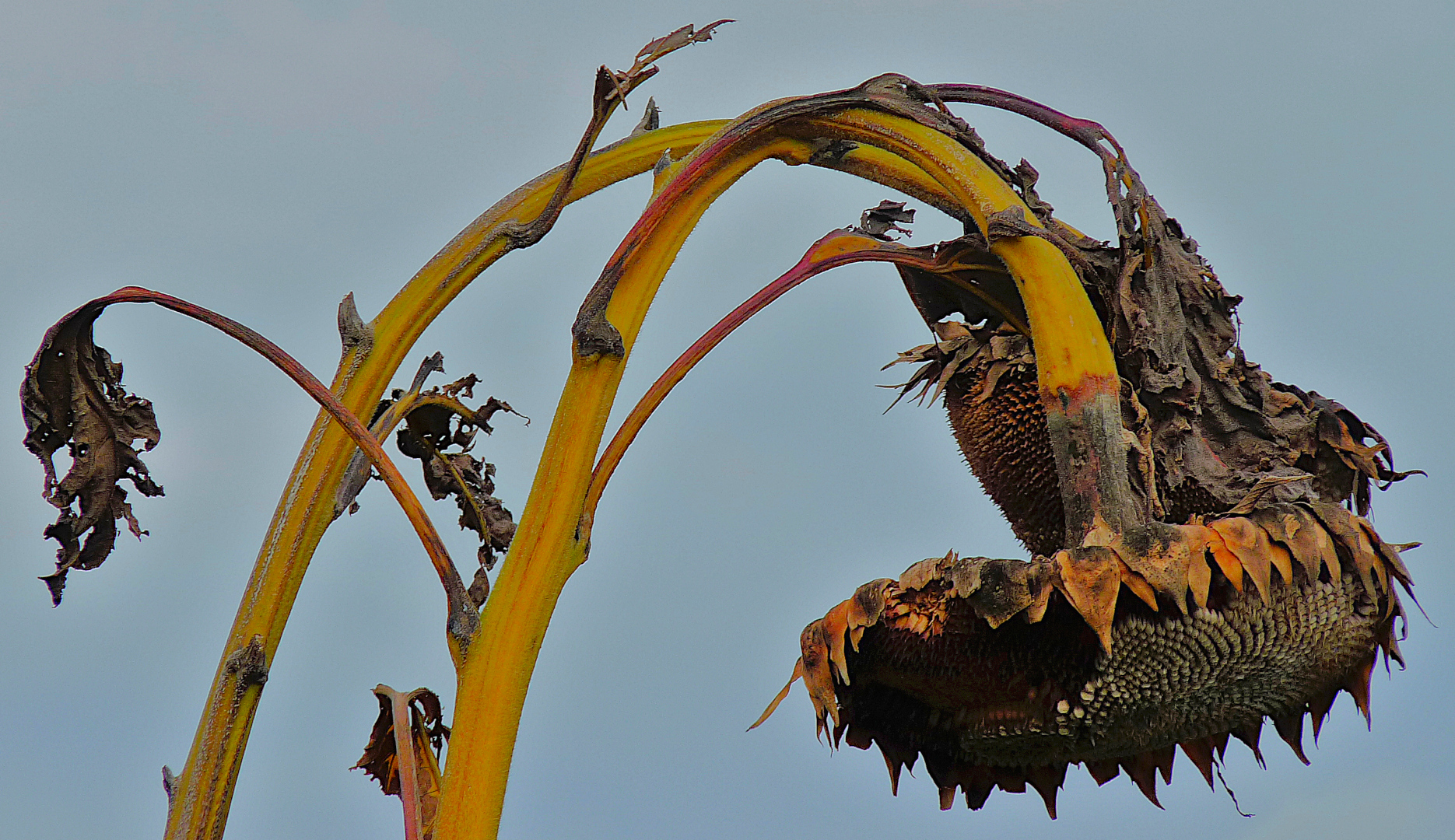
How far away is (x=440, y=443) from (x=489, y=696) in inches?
27.3

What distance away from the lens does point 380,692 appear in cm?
193

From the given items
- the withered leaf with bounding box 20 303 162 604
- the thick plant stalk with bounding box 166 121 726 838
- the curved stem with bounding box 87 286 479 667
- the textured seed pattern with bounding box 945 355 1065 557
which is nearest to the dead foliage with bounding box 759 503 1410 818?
the textured seed pattern with bounding box 945 355 1065 557

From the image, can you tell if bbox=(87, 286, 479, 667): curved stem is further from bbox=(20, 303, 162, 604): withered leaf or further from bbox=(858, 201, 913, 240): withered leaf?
bbox=(858, 201, 913, 240): withered leaf

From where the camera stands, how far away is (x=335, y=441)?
1981 millimetres

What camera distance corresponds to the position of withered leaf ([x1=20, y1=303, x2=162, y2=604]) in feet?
6.12

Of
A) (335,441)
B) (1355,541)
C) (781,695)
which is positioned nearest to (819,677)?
(781,695)

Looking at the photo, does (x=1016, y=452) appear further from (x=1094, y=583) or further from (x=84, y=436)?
(x=84, y=436)

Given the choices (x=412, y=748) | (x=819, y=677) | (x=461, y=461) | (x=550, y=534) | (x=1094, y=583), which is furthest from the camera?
(x=461, y=461)

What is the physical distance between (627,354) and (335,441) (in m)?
0.50

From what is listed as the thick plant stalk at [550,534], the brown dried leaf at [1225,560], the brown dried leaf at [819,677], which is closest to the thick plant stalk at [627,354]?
the thick plant stalk at [550,534]

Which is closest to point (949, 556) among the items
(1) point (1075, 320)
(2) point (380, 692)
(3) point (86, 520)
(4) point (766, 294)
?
(1) point (1075, 320)

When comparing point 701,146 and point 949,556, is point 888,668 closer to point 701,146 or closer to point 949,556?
point 949,556

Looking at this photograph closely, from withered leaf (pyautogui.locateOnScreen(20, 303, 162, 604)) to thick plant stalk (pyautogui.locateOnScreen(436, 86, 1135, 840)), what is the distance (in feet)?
2.00

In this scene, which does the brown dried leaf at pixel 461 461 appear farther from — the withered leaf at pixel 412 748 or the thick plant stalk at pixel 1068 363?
the thick plant stalk at pixel 1068 363
